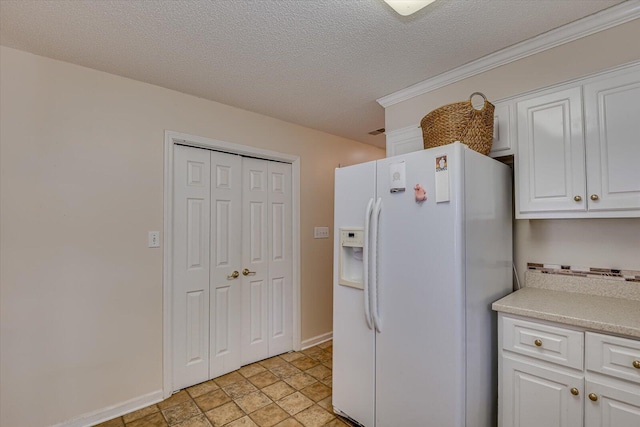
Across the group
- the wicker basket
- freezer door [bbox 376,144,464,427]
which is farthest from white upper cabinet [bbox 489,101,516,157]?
freezer door [bbox 376,144,464,427]

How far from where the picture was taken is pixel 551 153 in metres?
1.67

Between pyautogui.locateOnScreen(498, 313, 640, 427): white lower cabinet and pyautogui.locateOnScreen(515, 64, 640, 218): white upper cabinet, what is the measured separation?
634mm

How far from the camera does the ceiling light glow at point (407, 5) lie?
1403 mm

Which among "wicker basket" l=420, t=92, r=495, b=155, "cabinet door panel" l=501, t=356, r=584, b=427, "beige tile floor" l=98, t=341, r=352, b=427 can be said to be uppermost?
"wicker basket" l=420, t=92, r=495, b=155

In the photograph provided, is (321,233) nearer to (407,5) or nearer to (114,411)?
(114,411)

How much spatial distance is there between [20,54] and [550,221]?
11.2 feet

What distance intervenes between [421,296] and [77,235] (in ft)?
7.27

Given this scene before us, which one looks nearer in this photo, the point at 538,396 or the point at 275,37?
the point at 538,396

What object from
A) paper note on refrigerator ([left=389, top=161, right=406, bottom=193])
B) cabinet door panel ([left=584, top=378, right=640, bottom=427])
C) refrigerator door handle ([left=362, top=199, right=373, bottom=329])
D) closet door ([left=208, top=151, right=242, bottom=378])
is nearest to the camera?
cabinet door panel ([left=584, top=378, right=640, bottom=427])

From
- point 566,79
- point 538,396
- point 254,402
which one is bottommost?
point 254,402

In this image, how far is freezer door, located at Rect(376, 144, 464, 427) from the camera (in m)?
1.47

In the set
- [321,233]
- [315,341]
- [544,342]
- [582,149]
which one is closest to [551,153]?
[582,149]

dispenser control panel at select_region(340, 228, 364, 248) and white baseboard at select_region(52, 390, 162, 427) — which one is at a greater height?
dispenser control panel at select_region(340, 228, 364, 248)

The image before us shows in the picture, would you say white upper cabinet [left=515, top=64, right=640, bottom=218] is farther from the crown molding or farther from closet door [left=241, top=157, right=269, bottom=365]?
closet door [left=241, top=157, right=269, bottom=365]
